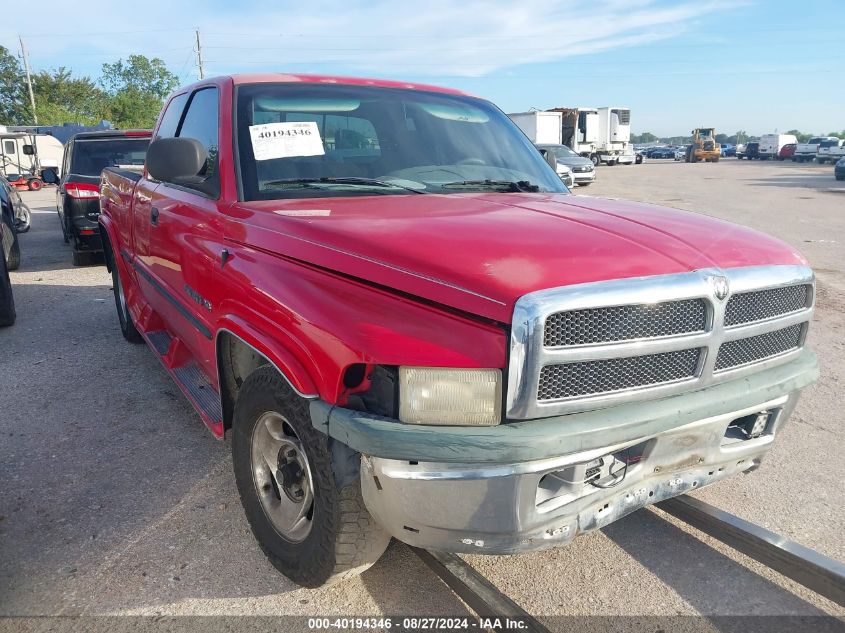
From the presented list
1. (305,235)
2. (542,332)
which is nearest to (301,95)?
(305,235)

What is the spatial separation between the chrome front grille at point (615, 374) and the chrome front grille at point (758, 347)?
182 millimetres

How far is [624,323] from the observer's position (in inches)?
78.0

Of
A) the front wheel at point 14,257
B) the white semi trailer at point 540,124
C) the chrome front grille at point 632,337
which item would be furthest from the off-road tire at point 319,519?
the white semi trailer at point 540,124

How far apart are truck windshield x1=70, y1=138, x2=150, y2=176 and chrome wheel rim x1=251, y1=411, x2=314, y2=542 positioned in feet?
25.3

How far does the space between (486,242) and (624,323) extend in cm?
49

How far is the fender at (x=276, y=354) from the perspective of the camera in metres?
2.14

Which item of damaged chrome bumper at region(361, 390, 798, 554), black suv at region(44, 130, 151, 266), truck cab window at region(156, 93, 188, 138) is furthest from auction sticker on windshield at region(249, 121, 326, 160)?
black suv at region(44, 130, 151, 266)

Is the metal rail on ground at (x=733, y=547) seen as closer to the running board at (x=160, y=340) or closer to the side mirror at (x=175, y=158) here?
the side mirror at (x=175, y=158)

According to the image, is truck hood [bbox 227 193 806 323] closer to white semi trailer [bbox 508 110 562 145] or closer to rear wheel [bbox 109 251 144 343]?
rear wheel [bbox 109 251 144 343]

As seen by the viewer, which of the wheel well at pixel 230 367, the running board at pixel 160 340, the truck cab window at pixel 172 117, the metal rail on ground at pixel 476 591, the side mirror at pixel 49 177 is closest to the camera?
the metal rail on ground at pixel 476 591

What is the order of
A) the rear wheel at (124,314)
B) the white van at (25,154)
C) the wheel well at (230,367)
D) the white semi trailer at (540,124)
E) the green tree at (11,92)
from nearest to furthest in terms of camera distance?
the wheel well at (230,367) → the rear wheel at (124,314) → the white van at (25,154) → the white semi trailer at (540,124) → the green tree at (11,92)

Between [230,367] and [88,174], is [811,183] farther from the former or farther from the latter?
[230,367]

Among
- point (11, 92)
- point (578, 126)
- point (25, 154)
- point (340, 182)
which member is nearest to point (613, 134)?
point (578, 126)

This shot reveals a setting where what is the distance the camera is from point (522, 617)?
88.1 inches
